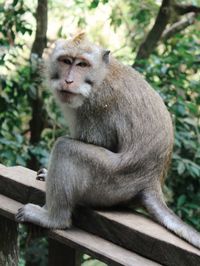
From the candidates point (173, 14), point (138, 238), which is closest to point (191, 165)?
point (173, 14)

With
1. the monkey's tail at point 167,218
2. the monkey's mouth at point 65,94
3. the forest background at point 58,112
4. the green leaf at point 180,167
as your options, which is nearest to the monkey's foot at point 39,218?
the monkey's tail at point 167,218

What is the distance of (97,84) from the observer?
128 inches

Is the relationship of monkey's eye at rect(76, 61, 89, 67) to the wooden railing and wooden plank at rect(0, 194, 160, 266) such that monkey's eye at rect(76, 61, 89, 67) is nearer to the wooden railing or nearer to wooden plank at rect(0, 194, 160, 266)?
the wooden railing

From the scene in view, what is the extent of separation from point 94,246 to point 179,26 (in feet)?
12.5

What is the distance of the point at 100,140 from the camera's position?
3.30m

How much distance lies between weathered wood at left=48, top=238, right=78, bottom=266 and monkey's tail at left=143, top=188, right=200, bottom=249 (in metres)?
0.45

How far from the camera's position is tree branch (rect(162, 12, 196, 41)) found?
5.95 m

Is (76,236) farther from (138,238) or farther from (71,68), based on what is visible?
(71,68)

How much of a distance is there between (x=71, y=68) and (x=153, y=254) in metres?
1.16

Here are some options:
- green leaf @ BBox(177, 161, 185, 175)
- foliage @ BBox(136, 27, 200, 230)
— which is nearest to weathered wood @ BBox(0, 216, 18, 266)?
green leaf @ BBox(177, 161, 185, 175)

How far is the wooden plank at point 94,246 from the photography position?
99.0 inches

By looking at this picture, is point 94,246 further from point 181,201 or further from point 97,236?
point 181,201

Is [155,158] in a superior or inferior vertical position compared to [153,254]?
superior

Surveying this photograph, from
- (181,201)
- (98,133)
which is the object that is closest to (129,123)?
(98,133)
